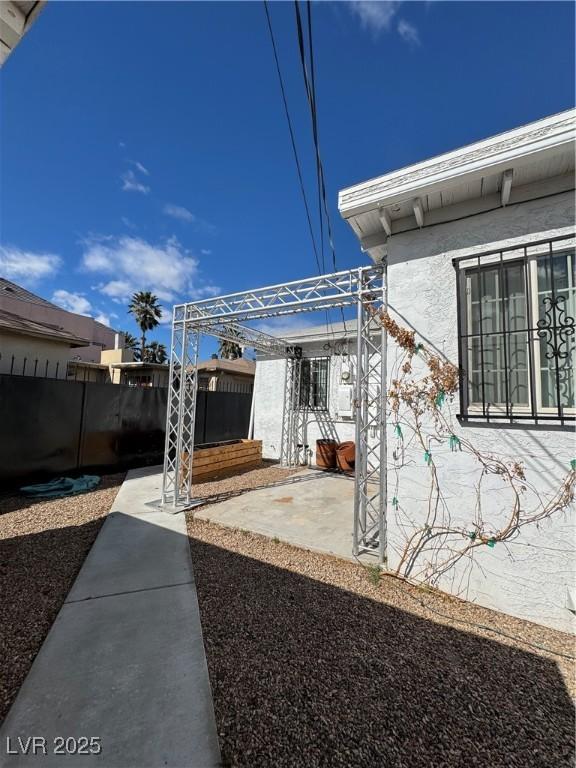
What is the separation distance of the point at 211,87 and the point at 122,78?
1.48m

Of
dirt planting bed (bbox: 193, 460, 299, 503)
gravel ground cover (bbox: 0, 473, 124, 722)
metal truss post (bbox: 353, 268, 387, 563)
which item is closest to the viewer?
gravel ground cover (bbox: 0, 473, 124, 722)

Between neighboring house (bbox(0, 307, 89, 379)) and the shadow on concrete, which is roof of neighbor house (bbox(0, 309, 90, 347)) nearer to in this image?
neighboring house (bbox(0, 307, 89, 379))

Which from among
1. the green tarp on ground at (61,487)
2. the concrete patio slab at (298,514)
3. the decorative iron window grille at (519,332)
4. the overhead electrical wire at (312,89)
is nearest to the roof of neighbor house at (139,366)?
the green tarp on ground at (61,487)

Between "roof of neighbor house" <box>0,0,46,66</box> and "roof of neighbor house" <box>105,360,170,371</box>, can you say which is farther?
"roof of neighbor house" <box>105,360,170,371</box>

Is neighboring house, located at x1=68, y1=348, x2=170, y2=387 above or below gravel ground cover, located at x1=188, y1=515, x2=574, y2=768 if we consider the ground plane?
above

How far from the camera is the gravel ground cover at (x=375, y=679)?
1.73 m

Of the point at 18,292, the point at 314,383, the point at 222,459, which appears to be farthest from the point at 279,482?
the point at 18,292

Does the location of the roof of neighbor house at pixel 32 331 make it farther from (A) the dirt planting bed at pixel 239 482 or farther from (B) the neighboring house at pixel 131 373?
(B) the neighboring house at pixel 131 373

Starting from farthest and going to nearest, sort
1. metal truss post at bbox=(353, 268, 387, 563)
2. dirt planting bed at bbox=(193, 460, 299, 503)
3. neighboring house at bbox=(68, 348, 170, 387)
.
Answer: neighboring house at bbox=(68, 348, 170, 387) → dirt planting bed at bbox=(193, 460, 299, 503) → metal truss post at bbox=(353, 268, 387, 563)

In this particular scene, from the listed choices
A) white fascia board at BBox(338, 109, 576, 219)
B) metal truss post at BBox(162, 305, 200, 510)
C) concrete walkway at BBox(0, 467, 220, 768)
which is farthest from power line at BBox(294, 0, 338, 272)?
concrete walkway at BBox(0, 467, 220, 768)

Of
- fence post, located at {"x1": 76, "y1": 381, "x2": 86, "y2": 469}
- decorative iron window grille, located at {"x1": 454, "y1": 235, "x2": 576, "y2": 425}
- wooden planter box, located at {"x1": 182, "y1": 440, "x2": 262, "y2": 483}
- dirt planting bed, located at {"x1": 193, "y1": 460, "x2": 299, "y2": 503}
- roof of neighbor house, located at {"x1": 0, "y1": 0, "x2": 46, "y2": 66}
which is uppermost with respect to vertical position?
roof of neighbor house, located at {"x1": 0, "y1": 0, "x2": 46, "y2": 66}

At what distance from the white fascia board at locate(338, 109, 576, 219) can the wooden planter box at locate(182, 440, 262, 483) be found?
17.6 ft

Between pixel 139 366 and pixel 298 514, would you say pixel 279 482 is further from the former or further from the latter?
pixel 139 366

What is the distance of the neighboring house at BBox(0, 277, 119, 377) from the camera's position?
296 inches
